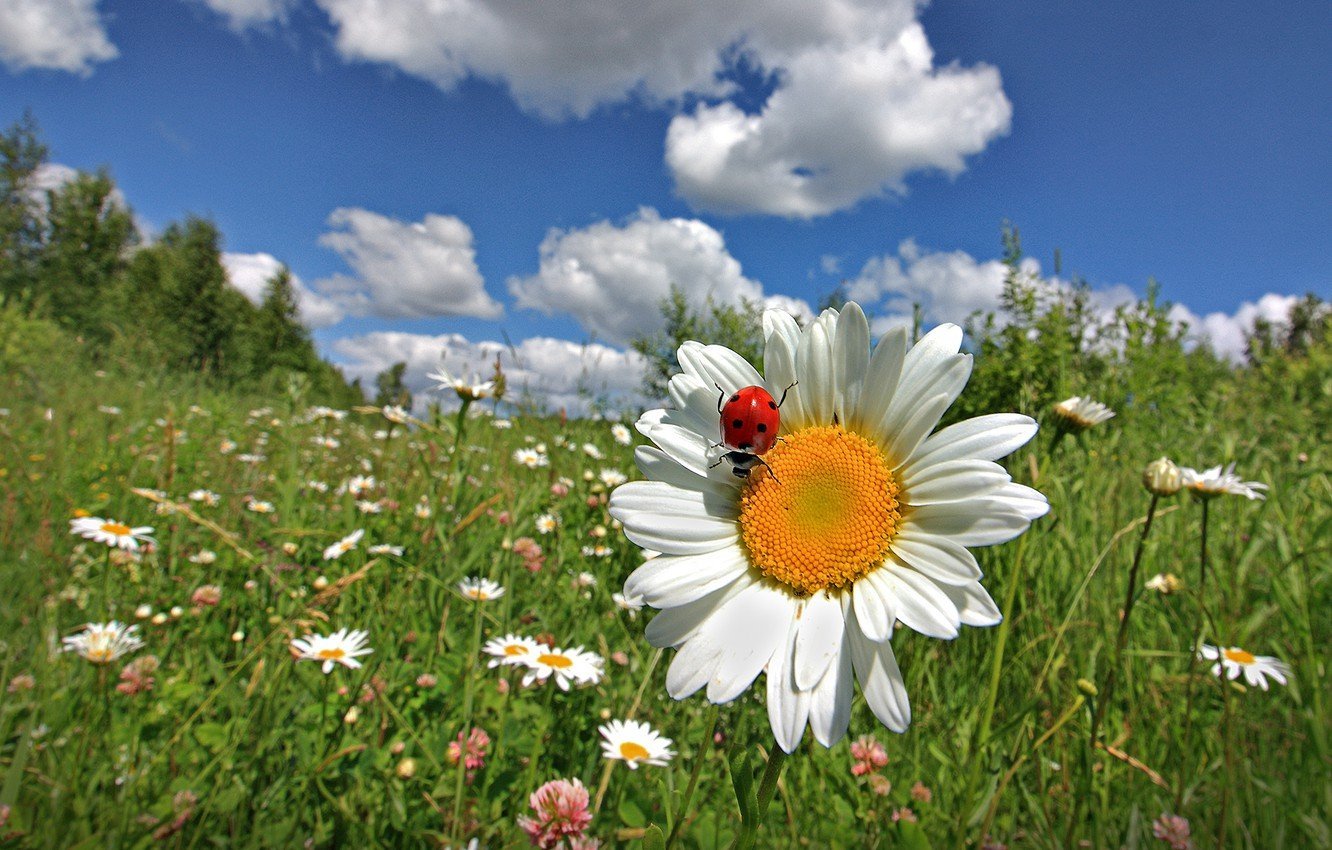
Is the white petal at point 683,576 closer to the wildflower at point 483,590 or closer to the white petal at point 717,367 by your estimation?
the white petal at point 717,367

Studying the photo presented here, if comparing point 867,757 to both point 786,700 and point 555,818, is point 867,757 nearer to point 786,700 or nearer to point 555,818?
point 555,818

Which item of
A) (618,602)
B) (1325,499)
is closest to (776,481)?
(618,602)

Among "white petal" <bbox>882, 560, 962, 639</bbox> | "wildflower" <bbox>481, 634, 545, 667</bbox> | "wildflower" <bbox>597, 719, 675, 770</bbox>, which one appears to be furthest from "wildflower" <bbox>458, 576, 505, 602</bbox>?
"white petal" <bbox>882, 560, 962, 639</bbox>

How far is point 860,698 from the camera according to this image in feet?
6.04

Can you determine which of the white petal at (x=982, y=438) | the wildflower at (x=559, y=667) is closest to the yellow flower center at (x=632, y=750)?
the wildflower at (x=559, y=667)

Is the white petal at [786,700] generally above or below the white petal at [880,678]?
below

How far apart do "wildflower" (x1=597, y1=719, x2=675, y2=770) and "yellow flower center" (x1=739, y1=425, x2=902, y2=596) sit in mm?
753

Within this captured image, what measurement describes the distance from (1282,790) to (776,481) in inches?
56.3

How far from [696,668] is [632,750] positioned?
2.71 ft

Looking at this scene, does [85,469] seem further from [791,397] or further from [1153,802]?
[1153,802]

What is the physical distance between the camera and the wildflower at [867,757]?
5.03 ft

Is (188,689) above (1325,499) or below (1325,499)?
below

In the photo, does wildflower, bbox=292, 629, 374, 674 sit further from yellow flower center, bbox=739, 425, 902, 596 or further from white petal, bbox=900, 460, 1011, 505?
white petal, bbox=900, 460, 1011, 505

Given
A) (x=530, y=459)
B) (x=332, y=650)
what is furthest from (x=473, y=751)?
(x=530, y=459)
